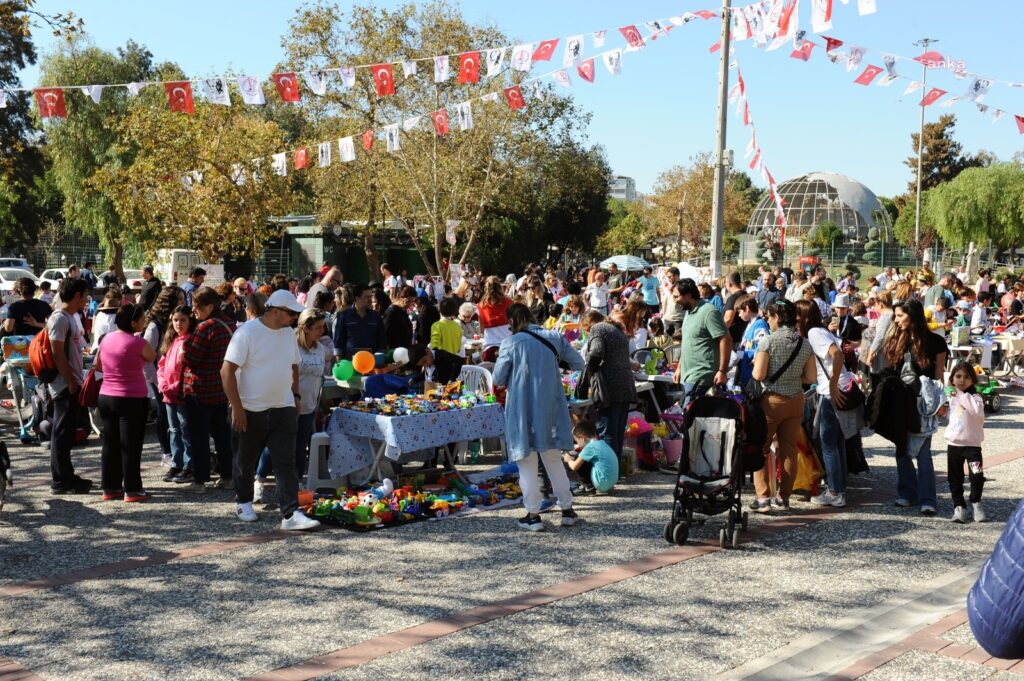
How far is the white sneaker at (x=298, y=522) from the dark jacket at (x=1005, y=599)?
5.32 meters

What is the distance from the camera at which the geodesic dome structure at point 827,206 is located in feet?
291

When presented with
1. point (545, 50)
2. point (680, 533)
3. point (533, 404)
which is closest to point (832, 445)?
point (680, 533)

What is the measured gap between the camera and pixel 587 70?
672 inches

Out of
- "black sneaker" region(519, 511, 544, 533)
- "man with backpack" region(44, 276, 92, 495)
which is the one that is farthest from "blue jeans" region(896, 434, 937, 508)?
"man with backpack" region(44, 276, 92, 495)

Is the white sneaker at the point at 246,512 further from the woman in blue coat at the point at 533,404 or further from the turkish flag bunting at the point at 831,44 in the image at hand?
the turkish flag bunting at the point at 831,44

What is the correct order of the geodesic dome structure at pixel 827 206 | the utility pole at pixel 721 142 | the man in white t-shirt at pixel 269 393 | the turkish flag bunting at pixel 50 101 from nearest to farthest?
the man in white t-shirt at pixel 269 393 → the turkish flag bunting at pixel 50 101 → the utility pole at pixel 721 142 → the geodesic dome structure at pixel 827 206

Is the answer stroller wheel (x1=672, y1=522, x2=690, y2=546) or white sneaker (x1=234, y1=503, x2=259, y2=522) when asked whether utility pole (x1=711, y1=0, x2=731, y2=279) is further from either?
white sneaker (x1=234, y1=503, x2=259, y2=522)

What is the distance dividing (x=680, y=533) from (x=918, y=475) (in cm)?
228

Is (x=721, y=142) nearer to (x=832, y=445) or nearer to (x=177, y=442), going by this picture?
(x=832, y=445)

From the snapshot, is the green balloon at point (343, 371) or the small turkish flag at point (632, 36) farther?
the small turkish flag at point (632, 36)

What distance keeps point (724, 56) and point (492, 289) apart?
935 centimetres

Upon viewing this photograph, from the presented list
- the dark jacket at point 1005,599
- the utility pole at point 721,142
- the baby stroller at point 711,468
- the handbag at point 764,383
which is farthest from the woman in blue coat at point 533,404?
the utility pole at point 721,142

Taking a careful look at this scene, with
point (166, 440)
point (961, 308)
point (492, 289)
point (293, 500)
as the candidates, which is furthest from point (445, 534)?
point (961, 308)

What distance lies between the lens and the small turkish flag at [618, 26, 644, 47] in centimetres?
1631
